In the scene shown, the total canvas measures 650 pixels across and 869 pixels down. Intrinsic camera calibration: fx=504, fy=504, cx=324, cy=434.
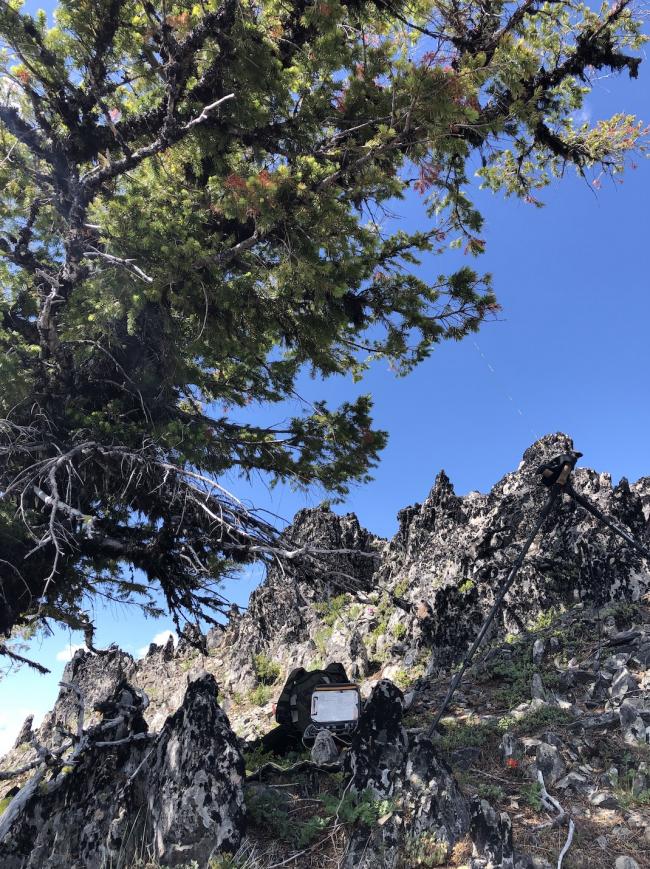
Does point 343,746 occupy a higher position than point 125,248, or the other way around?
point 125,248

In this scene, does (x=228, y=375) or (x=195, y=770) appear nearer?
(x=195, y=770)

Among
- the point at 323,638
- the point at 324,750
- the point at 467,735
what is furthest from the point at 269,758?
the point at 323,638

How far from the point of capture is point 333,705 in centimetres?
592

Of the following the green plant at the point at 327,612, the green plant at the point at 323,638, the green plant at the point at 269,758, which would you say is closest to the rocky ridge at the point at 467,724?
the green plant at the point at 323,638

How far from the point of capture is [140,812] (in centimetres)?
455

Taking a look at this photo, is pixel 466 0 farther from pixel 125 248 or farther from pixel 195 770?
pixel 195 770

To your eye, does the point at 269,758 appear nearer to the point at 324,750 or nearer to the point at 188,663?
the point at 324,750

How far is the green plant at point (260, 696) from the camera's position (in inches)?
519

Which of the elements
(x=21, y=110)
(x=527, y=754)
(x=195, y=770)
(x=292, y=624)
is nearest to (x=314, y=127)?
(x=21, y=110)

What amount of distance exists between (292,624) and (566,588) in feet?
33.1

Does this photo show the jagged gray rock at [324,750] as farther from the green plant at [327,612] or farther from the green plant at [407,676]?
the green plant at [327,612]

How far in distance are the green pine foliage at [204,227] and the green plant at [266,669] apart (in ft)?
26.2

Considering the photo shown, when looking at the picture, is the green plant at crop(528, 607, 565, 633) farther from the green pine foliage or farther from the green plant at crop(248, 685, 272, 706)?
the green plant at crop(248, 685, 272, 706)

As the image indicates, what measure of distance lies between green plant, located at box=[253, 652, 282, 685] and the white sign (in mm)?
9534
